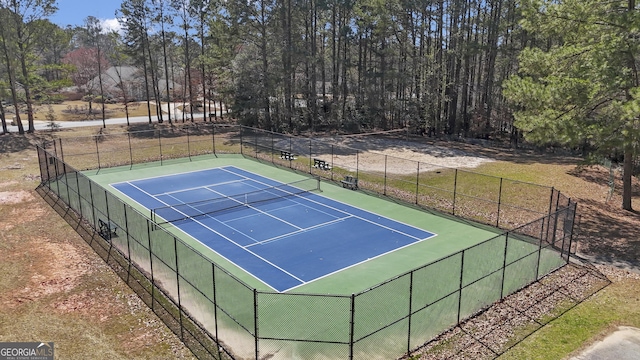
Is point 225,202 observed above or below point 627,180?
below

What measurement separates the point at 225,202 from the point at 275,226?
404 centimetres

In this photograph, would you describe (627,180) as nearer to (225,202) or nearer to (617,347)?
(617,347)

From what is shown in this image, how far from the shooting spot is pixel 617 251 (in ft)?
52.9

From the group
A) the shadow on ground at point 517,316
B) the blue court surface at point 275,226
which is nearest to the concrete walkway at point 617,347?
the shadow on ground at point 517,316

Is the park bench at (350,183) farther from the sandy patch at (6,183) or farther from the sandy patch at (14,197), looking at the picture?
the sandy patch at (6,183)

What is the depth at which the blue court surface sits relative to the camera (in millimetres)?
15172

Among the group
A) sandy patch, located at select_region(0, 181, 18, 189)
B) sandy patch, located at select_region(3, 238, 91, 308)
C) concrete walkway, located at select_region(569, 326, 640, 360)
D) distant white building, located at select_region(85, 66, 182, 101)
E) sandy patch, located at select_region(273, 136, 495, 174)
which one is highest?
distant white building, located at select_region(85, 66, 182, 101)

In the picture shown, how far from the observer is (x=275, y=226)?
728 inches

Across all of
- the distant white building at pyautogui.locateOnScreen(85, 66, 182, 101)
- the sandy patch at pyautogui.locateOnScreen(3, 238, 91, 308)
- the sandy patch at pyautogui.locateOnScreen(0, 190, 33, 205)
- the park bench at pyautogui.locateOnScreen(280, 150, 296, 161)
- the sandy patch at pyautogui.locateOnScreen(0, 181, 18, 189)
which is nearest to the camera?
the sandy patch at pyautogui.locateOnScreen(3, 238, 91, 308)

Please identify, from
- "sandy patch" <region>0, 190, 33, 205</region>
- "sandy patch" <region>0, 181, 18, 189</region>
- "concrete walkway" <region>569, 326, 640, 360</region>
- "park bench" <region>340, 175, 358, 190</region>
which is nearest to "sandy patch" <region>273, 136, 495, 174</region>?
"park bench" <region>340, 175, 358, 190</region>

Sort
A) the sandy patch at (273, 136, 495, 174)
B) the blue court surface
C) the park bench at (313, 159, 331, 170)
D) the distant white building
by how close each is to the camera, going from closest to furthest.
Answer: the blue court surface, the park bench at (313, 159, 331, 170), the sandy patch at (273, 136, 495, 174), the distant white building

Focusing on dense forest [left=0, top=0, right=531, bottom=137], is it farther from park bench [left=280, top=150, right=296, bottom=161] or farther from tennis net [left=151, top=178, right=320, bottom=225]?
tennis net [left=151, top=178, right=320, bottom=225]

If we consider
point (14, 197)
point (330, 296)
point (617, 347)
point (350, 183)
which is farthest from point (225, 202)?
point (617, 347)

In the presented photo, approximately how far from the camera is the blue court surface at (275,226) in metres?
15.2
